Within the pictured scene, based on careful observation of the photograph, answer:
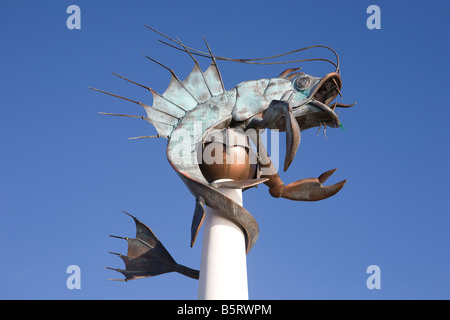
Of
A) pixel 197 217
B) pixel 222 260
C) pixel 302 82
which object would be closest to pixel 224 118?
pixel 302 82

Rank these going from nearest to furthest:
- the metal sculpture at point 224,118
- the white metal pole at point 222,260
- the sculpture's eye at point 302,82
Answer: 1. the white metal pole at point 222,260
2. the metal sculpture at point 224,118
3. the sculpture's eye at point 302,82

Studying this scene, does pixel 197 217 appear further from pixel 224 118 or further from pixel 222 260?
pixel 224 118

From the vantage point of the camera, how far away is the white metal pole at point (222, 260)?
379 inches

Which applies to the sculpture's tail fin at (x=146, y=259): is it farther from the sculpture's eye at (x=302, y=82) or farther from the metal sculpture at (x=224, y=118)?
the sculpture's eye at (x=302, y=82)

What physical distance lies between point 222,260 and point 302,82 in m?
3.72

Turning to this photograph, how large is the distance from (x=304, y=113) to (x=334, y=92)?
Result: 0.76 meters

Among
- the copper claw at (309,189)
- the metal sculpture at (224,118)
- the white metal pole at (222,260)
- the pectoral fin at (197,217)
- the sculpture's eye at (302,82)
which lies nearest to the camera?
the white metal pole at (222,260)

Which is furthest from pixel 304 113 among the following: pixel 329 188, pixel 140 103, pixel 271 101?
pixel 140 103

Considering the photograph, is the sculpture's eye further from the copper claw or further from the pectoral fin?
the pectoral fin

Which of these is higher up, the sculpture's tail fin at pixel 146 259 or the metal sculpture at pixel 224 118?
the metal sculpture at pixel 224 118

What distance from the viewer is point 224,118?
11258 mm

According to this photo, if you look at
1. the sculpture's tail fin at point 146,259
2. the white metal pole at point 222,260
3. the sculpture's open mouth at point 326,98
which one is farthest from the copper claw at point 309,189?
the sculpture's tail fin at point 146,259

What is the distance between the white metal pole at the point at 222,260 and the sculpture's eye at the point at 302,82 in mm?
2363

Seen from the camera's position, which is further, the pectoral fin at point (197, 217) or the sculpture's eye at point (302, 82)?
the sculpture's eye at point (302, 82)
